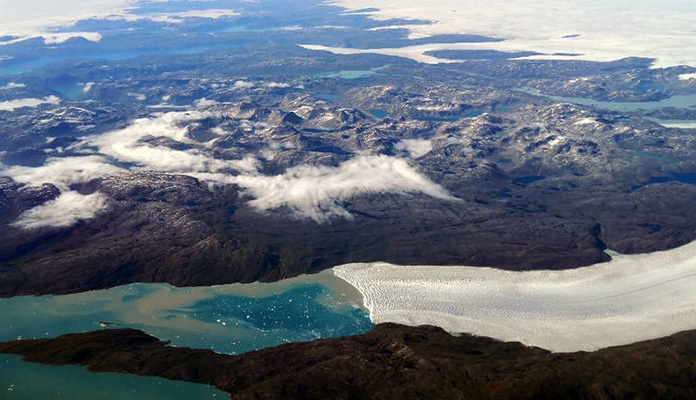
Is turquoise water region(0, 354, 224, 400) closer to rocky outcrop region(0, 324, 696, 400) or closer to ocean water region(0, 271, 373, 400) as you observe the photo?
ocean water region(0, 271, 373, 400)

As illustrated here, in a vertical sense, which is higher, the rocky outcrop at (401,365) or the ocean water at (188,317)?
the rocky outcrop at (401,365)

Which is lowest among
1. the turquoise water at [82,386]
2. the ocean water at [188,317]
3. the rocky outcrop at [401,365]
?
the ocean water at [188,317]

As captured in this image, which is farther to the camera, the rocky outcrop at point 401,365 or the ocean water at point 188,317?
the ocean water at point 188,317

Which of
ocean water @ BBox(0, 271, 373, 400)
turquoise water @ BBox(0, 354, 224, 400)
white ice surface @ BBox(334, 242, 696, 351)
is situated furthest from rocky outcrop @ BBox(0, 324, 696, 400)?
white ice surface @ BBox(334, 242, 696, 351)

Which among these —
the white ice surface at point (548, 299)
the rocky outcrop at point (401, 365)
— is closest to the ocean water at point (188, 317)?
the rocky outcrop at point (401, 365)

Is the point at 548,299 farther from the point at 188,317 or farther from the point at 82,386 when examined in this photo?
the point at 82,386

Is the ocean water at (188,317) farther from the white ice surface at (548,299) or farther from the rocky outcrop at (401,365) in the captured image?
the white ice surface at (548,299)

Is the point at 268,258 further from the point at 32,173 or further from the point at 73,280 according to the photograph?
the point at 32,173
